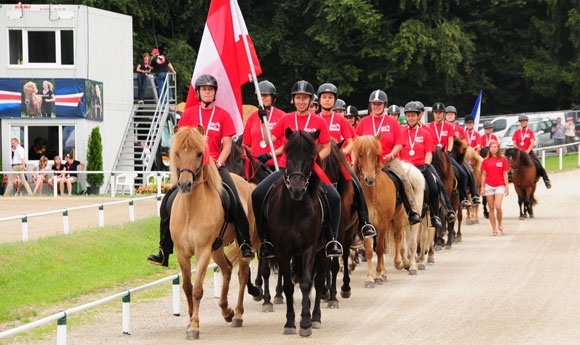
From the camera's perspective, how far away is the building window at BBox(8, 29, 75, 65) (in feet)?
162

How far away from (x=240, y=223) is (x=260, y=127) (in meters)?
3.43

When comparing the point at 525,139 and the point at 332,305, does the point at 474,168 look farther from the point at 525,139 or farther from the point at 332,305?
the point at 332,305

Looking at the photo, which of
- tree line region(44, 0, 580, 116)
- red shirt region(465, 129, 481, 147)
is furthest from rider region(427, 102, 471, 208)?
tree line region(44, 0, 580, 116)

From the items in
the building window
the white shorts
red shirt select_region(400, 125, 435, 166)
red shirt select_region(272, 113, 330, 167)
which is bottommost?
the white shorts

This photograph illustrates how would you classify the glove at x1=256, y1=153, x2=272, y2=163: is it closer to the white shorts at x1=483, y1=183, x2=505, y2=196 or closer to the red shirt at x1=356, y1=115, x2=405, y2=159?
the red shirt at x1=356, y1=115, x2=405, y2=159

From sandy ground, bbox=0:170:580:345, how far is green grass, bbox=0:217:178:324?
2.82 feet

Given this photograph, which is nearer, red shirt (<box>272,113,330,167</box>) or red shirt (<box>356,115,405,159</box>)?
red shirt (<box>272,113,330,167</box>)

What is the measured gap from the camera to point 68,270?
2258 cm

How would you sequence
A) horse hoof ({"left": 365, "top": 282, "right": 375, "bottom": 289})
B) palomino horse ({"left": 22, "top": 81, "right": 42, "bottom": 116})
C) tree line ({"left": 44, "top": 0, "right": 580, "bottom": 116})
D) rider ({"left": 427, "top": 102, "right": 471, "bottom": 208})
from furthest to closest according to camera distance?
1. tree line ({"left": 44, "top": 0, "right": 580, "bottom": 116})
2. palomino horse ({"left": 22, "top": 81, "right": 42, "bottom": 116})
3. rider ({"left": 427, "top": 102, "right": 471, "bottom": 208})
4. horse hoof ({"left": 365, "top": 282, "right": 375, "bottom": 289})

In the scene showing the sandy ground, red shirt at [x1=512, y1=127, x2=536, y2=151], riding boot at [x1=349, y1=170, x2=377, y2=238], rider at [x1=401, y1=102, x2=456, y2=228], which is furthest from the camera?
red shirt at [x1=512, y1=127, x2=536, y2=151]

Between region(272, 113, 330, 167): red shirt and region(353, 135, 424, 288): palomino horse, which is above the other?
region(272, 113, 330, 167): red shirt

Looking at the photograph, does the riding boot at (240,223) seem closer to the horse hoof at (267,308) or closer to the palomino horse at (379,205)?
the horse hoof at (267,308)

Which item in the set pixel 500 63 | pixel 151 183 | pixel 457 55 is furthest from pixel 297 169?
pixel 500 63

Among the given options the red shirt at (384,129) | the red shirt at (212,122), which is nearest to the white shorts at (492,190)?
the red shirt at (384,129)
